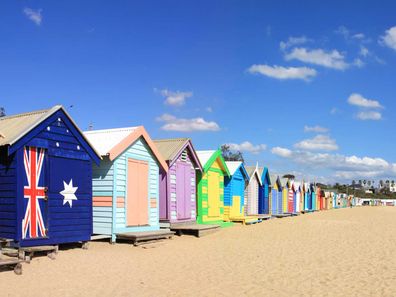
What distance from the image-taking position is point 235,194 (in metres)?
27.5

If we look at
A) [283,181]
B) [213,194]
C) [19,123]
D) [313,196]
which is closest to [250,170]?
[213,194]

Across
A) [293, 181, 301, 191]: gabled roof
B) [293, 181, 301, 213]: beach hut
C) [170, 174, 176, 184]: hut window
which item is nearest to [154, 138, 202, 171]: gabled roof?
[170, 174, 176, 184]: hut window

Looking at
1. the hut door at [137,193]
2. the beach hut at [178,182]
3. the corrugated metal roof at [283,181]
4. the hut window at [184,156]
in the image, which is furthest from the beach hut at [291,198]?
the hut door at [137,193]

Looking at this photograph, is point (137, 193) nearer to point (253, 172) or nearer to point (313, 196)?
point (253, 172)

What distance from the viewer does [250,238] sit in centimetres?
1909

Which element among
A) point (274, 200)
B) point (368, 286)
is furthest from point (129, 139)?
point (274, 200)

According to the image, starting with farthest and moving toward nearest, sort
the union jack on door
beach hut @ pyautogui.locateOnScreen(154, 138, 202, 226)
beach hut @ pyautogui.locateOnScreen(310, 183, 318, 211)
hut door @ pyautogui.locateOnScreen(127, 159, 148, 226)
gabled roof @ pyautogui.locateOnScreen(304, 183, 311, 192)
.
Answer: beach hut @ pyautogui.locateOnScreen(310, 183, 318, 211) < gabled roof @ pyautogui.locateOnScreen(304, 183, 311, 192) < beach hut @ pyautogui.locateOnScreen(154, 138, 202, 226) < hut door @ pyautogui.locateOnScreen(127, 159, 148, 226) < the union jack on door

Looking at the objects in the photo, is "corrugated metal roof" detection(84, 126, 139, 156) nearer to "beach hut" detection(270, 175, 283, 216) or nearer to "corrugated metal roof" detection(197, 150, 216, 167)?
"corrugated metal roof" detection(197, 150, 216, 167)

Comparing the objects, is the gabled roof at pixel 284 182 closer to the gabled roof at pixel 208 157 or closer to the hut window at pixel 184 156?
the gabled roof at pixel 208 157

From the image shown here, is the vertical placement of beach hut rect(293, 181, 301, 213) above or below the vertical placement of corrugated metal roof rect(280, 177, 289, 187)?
below

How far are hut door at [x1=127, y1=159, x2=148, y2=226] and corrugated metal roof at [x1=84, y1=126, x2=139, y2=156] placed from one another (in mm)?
918

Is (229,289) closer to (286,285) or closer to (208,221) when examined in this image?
(286,285)

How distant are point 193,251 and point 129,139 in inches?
171

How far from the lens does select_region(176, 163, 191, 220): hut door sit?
65.0 ft
